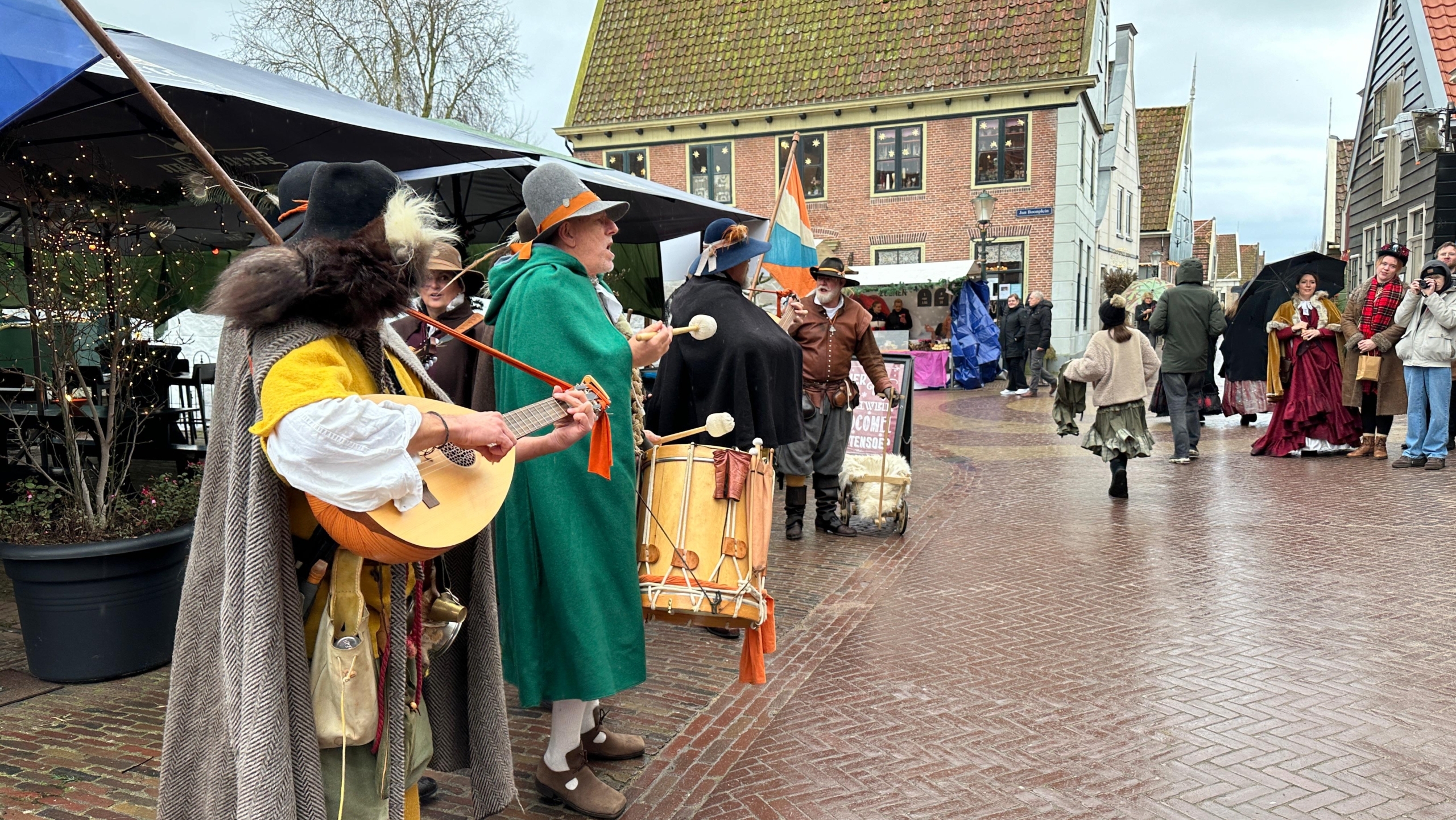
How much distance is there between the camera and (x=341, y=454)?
1.78 meters

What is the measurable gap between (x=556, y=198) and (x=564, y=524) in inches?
39.6

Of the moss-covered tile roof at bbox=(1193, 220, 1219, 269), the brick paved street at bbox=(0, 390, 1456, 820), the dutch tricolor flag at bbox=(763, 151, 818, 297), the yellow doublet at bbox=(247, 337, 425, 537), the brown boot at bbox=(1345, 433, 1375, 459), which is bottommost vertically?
the brick paved street at bbox=(0, 390, 1456, 820)

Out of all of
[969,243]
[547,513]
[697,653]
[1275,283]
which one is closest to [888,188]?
[969,243]

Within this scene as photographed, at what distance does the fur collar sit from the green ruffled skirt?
729cm

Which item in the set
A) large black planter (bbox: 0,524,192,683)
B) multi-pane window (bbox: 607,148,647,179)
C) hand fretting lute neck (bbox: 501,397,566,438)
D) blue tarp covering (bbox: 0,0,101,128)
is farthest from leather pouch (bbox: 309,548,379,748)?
multi-pane window (bbox: 607,148,647,179)

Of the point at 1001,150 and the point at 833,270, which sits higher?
the point at 1001,150

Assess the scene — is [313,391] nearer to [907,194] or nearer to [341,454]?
[341,454]

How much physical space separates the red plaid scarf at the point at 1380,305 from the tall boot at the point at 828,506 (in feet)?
20.5

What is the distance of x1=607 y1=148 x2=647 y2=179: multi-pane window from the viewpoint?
28250 millimetres

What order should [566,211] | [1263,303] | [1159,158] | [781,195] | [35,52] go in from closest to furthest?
1. [566,211]
2. [35,52]
3. [781,195]
4. [1263,303]
5. [1159,158]

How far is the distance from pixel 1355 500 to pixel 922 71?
19900 millimetres

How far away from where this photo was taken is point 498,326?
3.02 metres

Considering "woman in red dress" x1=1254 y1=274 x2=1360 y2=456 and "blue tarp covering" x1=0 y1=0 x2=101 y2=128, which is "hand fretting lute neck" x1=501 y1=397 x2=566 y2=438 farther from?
"woman in red dress" x1=1254 y1=274 x2=1360 y2=456

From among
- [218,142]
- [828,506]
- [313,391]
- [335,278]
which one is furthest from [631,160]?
[313,391]
